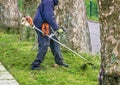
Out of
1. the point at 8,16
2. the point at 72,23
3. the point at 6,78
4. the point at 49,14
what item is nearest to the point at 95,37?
the point at 8,16

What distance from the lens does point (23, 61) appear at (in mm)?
11445

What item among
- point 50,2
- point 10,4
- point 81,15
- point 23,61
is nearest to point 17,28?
point 10,4

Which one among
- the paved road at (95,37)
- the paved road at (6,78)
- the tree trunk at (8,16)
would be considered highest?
the tree trunk at (8,16)

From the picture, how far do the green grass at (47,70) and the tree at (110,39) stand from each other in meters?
2.49

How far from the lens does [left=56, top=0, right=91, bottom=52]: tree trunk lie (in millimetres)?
A: 12781

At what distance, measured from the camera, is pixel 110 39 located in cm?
700

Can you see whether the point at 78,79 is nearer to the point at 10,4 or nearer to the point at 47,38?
the point at 47,38

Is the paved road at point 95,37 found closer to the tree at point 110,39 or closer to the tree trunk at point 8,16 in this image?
the tree trunk at point 8,16

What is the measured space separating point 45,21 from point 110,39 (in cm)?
346

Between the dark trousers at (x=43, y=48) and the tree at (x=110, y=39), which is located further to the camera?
the dark trousers at (x=43, y=48)

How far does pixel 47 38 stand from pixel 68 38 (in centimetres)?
237

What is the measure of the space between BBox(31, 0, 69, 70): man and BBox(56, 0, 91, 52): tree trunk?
1.85 meters

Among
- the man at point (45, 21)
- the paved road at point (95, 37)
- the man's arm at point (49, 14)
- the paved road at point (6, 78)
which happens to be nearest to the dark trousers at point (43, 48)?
the man at point (45, 21)

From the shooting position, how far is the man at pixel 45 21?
10.1m
